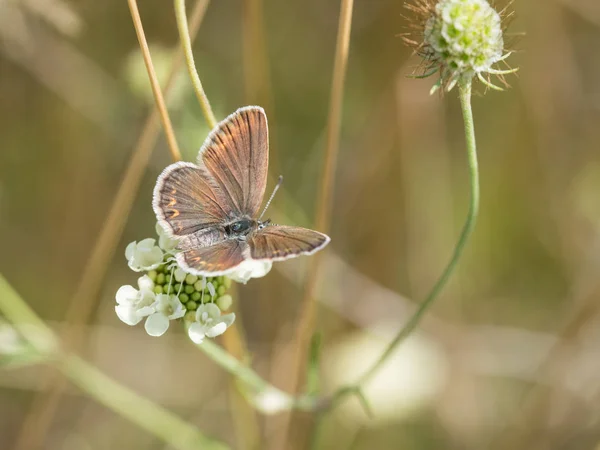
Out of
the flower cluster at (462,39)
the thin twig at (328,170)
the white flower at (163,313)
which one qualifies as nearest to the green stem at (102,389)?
the thin twig at (328,170)

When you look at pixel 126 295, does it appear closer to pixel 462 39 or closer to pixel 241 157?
pixel 241 157

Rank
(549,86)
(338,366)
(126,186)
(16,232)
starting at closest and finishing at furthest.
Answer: (126,186)
(338,366)
(549,86)
(16,232)

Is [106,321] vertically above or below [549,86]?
below

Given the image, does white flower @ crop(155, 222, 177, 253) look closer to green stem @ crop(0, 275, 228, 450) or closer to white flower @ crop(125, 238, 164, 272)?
white flower @ crop(125, 238, 164, 272)

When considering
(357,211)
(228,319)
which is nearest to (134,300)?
(228,319)

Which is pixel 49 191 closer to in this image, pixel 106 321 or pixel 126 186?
pixel 106 321

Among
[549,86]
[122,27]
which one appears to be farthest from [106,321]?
[549,86]
